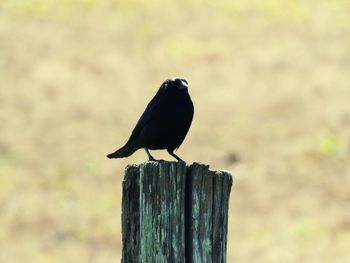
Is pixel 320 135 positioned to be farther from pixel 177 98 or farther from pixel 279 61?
pixel 177 98

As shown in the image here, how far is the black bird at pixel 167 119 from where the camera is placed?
5.95 m

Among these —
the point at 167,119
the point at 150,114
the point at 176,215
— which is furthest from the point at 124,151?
the point at 176,215

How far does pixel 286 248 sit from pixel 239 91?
28.9 feet

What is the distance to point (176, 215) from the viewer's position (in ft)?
14.0

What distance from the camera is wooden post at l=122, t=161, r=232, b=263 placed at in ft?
13.9

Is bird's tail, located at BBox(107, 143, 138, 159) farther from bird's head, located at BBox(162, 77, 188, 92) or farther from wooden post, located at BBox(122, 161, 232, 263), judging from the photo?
wooden post, located at BBox(122, 161, 232, 263)

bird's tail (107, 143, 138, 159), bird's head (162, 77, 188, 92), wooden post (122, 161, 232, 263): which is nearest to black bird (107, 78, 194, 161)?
bird's head (162, 77, 188, 92)

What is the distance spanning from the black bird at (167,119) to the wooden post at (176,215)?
159 cm

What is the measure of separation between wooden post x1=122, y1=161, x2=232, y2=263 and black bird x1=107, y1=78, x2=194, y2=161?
159 centimetres

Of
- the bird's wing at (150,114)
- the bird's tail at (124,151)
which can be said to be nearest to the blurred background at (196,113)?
the bird's tail at (124,151)

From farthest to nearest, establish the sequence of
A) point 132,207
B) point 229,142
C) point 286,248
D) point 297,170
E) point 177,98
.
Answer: point 229,142, point 297,170, point 286,248, point 177,98, point 132,207

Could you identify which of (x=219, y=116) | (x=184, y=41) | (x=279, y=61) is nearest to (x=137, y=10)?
(x=184, y=41)

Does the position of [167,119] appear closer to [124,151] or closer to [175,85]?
[175,85]

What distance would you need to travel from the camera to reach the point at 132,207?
4.37 metres
